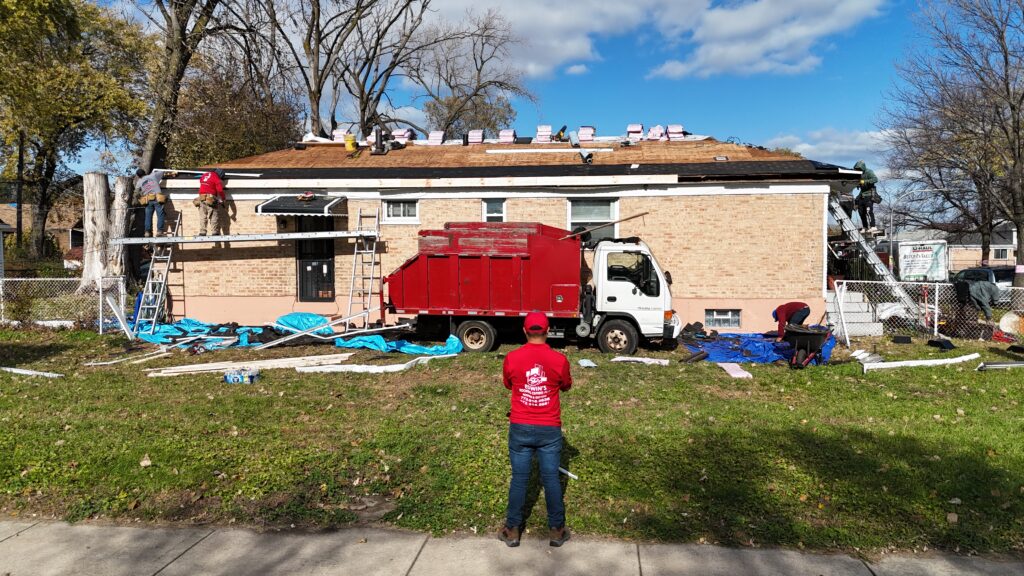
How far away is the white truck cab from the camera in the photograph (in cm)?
1203

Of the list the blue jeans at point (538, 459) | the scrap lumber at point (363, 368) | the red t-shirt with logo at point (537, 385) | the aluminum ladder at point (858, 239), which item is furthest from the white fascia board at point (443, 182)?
the blue jeans at point (538, 459)

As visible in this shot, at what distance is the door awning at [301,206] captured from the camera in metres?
14.3

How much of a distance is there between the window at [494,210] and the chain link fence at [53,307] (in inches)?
348

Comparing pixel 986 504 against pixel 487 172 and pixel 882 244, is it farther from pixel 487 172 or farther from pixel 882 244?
pixel 882 244

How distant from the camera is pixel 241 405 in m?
8.20

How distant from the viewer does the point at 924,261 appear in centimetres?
1739

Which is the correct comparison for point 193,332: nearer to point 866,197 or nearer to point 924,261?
point 866,197

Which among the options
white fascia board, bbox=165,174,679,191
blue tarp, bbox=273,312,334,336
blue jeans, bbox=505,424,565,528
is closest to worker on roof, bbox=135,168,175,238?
white fascia board, bbox=165,174,679,191

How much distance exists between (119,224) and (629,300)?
1477 centimetres

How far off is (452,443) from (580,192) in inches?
372

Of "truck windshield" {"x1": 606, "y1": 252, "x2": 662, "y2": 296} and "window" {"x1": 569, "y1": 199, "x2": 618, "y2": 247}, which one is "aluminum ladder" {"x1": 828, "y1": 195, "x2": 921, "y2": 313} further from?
"truck windshield" {"x1": 606, "y1": 252, "x2": 662, "y2": 296}

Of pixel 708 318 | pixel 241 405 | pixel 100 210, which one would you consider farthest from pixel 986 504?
pixel 100 210

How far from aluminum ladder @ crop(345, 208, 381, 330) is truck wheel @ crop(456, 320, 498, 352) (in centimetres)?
361

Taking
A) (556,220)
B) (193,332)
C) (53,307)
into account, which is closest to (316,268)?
(193,332)
